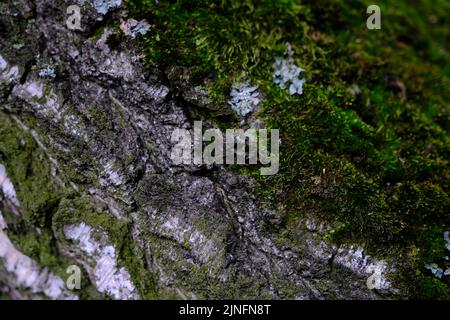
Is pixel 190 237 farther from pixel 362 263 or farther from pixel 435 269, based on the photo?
pixel 435 269

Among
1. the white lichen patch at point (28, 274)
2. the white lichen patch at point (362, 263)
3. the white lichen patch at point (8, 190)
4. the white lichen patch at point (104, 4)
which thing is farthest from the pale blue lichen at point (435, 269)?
the white lichen patch at point (8, 190)

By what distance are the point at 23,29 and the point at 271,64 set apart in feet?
6.46

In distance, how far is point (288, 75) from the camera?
3.09m

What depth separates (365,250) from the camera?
9.64 ft

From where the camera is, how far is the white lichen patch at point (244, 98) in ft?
9.77

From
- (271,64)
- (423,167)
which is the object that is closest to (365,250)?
(423,167)

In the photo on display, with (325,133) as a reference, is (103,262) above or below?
below

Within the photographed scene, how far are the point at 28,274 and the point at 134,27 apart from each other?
2.09 m

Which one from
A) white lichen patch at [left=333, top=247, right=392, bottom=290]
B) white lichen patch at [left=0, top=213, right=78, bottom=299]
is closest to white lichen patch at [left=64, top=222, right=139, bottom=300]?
white lichen patch at [left=0, top=213, right=78, bottom=299]

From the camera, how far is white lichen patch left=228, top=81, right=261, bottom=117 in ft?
9.77

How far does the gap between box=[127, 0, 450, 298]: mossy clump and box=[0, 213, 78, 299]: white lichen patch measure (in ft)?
5.75

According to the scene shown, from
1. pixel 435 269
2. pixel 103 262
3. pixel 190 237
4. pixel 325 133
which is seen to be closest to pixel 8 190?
pixel 103 262

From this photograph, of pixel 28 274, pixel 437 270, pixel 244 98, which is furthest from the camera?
pixel 28 274

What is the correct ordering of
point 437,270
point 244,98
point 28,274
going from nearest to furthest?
point 437,270
point 244,98
point 28,274
